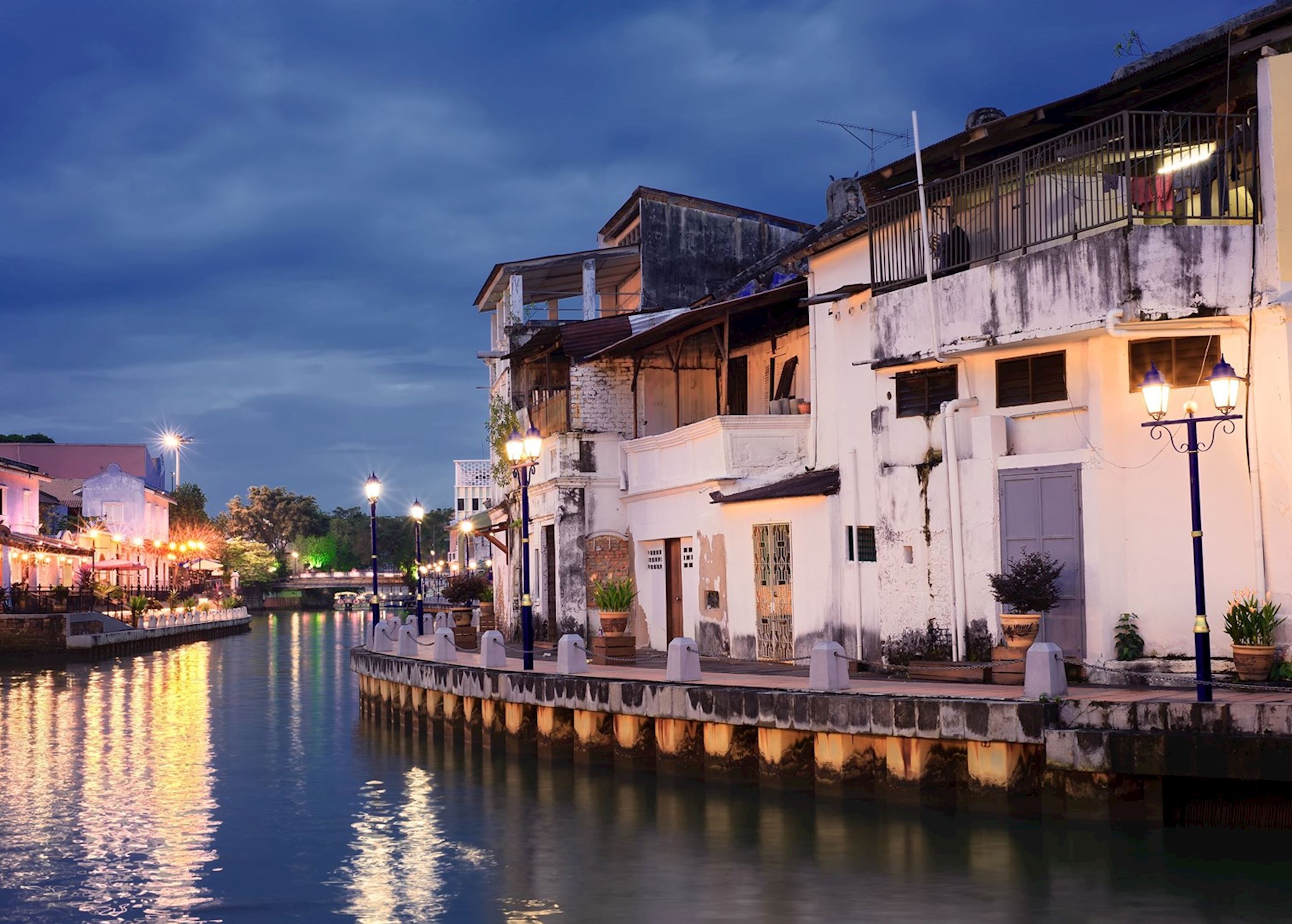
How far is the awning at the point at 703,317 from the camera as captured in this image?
29.6m

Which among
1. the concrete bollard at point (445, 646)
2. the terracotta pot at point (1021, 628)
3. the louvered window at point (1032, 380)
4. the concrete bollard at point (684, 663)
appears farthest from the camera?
the concrete bollard at point (445, 646)

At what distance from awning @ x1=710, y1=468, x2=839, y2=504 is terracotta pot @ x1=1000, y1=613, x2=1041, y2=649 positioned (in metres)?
6.09

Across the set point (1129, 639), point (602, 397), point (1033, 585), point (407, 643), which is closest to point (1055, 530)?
point (1033, 585)

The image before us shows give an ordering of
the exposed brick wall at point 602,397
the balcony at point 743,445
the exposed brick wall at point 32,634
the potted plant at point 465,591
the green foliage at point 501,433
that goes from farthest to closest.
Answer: the exposed brick wall at point 32,634, the potted plant at point 465,591, the green foliage at point 501,433, the exposed brick wall at point 602,397, the balcony at point 743,445

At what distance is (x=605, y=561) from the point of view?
3653cm

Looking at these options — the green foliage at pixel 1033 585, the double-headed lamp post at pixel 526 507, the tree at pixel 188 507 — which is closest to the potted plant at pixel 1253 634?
the green foliage at pixel 1033 585

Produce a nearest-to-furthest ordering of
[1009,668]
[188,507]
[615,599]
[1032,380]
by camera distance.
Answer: [1009,668]
[1032,380]
[615,599]
[188,507]

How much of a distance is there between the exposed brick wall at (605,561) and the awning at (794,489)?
6.28 metres

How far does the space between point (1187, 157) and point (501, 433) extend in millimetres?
25210

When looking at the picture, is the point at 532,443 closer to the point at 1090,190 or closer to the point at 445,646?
the point at 445,646

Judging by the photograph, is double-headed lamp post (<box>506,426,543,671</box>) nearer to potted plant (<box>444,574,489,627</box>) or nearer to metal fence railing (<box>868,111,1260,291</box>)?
metal fence railing (<box>868,111,1260,291</box>)

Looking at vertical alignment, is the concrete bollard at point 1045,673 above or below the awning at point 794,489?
below

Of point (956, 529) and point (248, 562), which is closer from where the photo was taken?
point (956, 529)

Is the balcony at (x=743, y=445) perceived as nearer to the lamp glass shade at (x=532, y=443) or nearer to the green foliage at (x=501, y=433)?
the lamp glass shade at (x=532, y=443)
